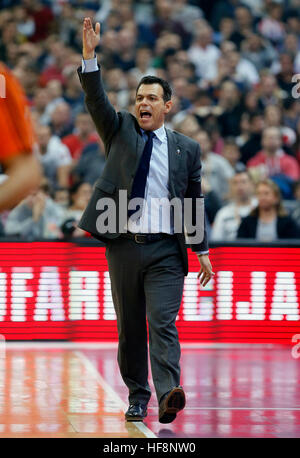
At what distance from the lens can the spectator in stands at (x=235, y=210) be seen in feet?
40.6

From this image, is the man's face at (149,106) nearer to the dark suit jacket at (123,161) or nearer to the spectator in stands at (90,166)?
the dark suit jacket at (123,161)

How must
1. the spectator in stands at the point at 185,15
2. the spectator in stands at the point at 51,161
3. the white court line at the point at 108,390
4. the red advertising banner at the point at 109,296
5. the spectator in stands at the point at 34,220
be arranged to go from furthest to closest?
the spectator in stands at the point at 185,15 < the spectator in stands at the point at 51,161 < the spectator in stands at the point at 34,220 < the red advertising banner at the point at 109,296 < the white court line at the point at 108,390

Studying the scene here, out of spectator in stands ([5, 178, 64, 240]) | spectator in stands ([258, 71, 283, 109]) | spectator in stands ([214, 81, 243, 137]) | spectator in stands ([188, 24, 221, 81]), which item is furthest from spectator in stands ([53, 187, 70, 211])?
spectator in stands ([188, 24, 221, 81])

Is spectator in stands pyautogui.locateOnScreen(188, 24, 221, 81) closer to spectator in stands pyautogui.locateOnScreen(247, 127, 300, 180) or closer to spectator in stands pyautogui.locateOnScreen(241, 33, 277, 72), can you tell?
spectator in stands pyautogui.locateOnScreen(241, 33, 277, 72)

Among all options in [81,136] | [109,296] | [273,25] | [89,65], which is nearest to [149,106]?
[89,65]

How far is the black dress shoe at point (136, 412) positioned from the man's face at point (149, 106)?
1949 mm

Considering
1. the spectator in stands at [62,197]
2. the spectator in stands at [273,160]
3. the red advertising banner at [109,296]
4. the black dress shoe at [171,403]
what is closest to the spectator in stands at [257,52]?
the spectator in stands at [273,160]

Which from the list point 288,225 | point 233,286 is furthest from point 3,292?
point 288,225

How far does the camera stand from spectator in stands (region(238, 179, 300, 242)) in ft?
39.0

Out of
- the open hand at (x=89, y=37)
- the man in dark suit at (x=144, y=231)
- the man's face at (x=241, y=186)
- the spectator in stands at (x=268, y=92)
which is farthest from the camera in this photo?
the spectator in stands at (x=268, y=92)

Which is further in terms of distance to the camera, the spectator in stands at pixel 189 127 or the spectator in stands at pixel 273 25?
the spectator in stands at pixel 273 25

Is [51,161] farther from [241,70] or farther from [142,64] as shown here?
[241,70]
